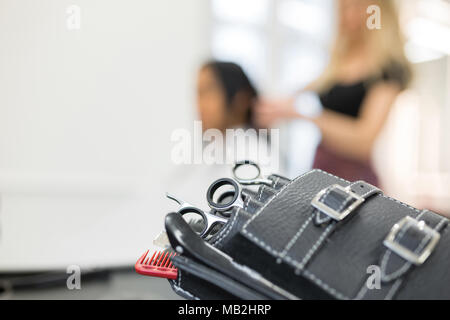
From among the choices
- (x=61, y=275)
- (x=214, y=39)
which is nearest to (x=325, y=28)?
(x=214, y=39)

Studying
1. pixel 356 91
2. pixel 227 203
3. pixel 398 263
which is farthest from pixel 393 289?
pixel 356 91

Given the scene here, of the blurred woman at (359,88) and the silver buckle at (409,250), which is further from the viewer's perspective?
the blurred woman at (359,88)

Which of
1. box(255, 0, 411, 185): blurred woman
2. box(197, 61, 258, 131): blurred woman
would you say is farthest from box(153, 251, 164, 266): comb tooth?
box(197, 61, 258, 131): blurred woman

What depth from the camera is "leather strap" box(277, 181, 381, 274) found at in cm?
18

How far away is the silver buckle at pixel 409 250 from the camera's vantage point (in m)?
→ 0.18

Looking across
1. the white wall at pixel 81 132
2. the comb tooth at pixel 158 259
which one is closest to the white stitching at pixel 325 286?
the comb tooth at pixel 158 259

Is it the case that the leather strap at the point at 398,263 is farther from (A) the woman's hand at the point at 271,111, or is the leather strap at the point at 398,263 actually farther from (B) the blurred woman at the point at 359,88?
(A) the woman's hand at the point at 271,111

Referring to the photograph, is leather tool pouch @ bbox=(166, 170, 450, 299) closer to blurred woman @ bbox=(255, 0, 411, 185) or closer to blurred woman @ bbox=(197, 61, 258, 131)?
blurred woman @ bbox=(255, 0, 411, 185)

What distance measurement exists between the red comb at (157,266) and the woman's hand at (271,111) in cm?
83

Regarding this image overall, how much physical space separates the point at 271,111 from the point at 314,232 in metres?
0.90

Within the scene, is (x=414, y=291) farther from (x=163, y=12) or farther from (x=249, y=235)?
(x=163, y=12)

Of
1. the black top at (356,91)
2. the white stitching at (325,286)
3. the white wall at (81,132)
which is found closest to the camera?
the white stitching at (325,286)

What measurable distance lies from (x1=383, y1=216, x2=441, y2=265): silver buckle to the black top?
633 millimetres
